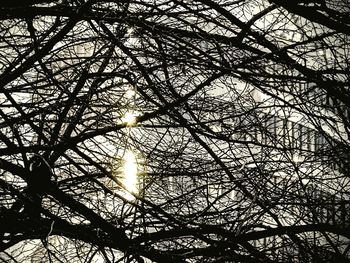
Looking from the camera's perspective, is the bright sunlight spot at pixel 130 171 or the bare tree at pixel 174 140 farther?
the bright sunlight spot at pixel 130 171

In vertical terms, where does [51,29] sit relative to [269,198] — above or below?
above

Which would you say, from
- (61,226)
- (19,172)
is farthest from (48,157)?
(61,226)

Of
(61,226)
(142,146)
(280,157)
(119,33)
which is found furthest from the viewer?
(142,146)

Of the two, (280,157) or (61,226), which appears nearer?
(61,226)

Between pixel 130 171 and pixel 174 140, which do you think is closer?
pixel 130 171

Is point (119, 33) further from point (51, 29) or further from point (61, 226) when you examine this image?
point (61, 226)

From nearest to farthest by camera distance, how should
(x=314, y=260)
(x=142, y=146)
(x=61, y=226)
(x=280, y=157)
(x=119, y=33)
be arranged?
(x=61, y=226) → (x=314, y=260) → (x=119, y=33) → (x=280, y=157) → (x=142, y=146)

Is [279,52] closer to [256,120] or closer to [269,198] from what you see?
[256,120]

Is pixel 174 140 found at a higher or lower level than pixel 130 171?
higher

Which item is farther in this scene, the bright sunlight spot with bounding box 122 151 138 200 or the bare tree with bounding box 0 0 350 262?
the bright sunlight spot with bounding box 122 151 138 200

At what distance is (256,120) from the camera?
4.76 m

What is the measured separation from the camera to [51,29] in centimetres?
431

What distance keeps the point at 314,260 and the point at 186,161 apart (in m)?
1.62

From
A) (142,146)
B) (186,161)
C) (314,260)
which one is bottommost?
(314,260)
